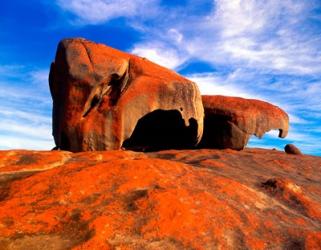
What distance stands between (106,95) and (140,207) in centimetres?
599

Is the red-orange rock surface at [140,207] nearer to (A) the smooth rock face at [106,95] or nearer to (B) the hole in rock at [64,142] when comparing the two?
(A) the smooth rock face at [106,95]

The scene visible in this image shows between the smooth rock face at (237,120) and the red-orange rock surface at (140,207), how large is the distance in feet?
16.2

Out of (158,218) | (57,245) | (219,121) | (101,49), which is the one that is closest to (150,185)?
(158,218)

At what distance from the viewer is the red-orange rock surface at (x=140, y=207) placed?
523 centimetres

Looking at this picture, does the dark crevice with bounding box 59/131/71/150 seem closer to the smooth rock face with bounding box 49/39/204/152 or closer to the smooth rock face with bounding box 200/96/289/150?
the smooth rock face with bounding box 49/39/204/152

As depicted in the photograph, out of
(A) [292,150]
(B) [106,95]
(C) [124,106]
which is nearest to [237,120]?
(A) [292,150]

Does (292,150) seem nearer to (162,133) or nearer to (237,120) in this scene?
(237,120)

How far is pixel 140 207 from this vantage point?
19.1 ft

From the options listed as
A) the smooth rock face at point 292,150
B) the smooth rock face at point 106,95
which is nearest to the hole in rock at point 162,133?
the smooth rock face at point 106,95

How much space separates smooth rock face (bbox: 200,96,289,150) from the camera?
519 inches

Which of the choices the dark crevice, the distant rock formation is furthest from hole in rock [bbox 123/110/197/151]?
the dark crevice

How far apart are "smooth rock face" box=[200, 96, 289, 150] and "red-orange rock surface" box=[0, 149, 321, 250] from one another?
4.94 meters

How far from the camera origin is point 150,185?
6.61 metres

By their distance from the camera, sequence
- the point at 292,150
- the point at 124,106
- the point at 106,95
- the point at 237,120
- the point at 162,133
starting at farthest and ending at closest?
the point at 292,150 < the point at 162,133 < the point at 237,120 < the point at 106,95 < the point at 124,106
